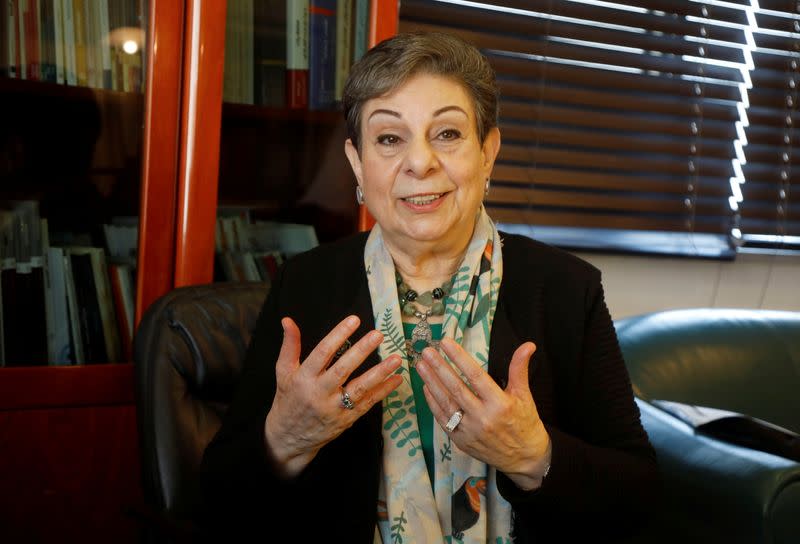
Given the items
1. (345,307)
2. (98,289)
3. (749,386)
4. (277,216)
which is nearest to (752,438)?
(749,386)

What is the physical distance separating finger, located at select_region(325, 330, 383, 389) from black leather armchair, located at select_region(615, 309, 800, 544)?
0.71 meters

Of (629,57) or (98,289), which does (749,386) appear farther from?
(98,289)

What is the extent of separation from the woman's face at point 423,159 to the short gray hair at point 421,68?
0.01 meters

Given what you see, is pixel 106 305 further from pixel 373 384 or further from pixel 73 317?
pixel 373 384

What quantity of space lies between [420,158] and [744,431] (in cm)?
82

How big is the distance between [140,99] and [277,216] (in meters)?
0.40

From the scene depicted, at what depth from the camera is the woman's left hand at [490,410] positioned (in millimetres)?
1060

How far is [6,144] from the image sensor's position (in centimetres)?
161

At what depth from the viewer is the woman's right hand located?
1069 millimetres

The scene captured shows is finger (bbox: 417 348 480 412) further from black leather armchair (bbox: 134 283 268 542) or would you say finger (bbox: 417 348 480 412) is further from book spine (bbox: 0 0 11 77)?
book spine (bbox: 0 0 11 77)

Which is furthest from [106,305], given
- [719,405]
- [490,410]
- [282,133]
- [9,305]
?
[719,405]

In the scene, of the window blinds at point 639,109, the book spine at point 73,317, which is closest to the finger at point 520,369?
the book spine at point 73,317

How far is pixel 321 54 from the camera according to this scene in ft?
6.18

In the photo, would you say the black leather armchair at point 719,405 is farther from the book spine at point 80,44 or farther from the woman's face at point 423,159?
the book spine at point 80,44
